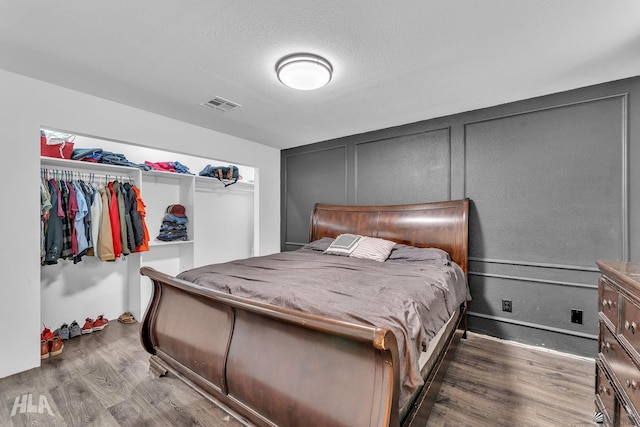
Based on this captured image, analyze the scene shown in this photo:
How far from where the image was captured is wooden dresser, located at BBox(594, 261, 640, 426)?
108 centimetres

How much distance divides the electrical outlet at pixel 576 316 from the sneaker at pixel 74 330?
15.1 feet

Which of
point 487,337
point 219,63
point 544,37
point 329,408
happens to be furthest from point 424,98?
point 329,408

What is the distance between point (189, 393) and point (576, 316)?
10.3 ft

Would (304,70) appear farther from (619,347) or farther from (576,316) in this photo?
(576,316)

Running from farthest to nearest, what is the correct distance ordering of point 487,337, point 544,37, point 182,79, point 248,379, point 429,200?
point 429,200 → point 487,337 → point 182,79 → point 544,37 → point 248,379

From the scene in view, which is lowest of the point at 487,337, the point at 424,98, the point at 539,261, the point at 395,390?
the point at 487,337

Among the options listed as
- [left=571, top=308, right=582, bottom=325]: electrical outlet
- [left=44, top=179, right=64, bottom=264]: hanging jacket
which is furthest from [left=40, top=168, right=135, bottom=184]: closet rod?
[left=571, top=308, right=582, bottom=325]: electrical outlet

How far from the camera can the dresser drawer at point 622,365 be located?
106 cm

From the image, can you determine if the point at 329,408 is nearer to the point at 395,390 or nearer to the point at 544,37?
the point at 395,390

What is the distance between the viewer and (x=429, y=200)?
3.23m

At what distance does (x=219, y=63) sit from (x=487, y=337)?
3.43m

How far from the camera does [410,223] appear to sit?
3168 millimetres

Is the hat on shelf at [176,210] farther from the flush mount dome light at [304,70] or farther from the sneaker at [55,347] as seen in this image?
the flush mount dome light at [304,70]

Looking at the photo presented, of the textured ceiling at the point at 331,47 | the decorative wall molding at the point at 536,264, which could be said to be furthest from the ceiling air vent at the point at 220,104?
the decorative wall molding at the point at 536,264
